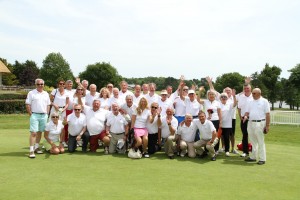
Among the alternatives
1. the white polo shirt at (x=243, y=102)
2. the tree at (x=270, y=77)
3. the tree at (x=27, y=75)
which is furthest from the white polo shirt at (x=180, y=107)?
the tree at (x=27, y=75)

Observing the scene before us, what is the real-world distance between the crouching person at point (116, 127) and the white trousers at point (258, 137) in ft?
11.6

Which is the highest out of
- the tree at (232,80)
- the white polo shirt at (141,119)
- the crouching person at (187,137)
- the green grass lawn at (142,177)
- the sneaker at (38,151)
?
the tree at (232,80)

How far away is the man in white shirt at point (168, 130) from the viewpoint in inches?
353

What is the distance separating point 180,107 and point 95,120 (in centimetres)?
266

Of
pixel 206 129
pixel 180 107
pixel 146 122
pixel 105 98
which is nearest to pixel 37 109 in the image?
pixel 105 98

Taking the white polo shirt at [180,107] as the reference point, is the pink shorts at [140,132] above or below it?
below

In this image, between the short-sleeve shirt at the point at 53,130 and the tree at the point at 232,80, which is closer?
the short-sleeve shirt at the point at 53,130

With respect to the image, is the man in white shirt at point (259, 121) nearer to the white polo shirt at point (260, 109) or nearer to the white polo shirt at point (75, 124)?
the white polo shirt at point (260, 109)

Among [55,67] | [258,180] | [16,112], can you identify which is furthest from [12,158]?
[55,67]

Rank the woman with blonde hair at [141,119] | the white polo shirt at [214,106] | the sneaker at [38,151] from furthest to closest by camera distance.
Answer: the white polo shirt at [214,106]
the woman with blonde hair at [141,119]
the sneaker at [38,151]

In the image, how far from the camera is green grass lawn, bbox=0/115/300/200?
18.2 ft

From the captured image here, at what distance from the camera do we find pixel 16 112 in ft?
80.5

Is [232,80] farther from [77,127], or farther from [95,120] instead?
[77,127]

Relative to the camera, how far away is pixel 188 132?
911 centimetres
